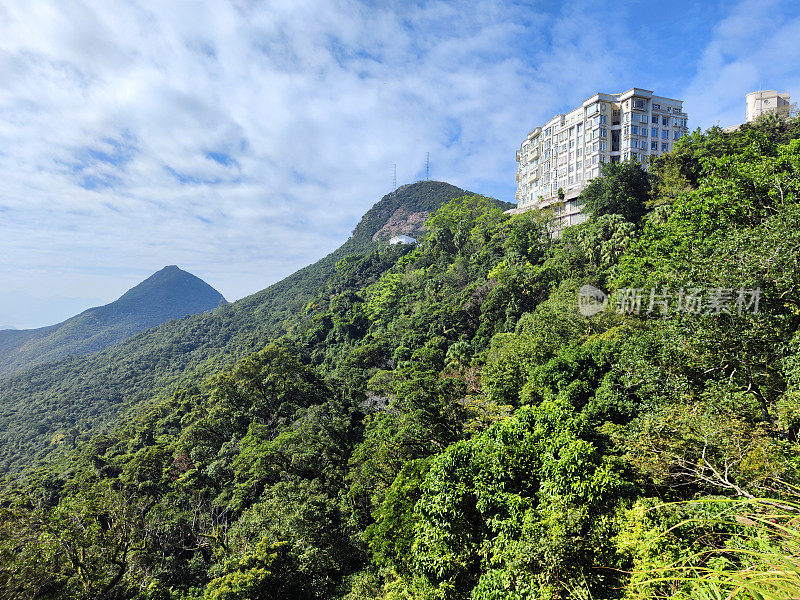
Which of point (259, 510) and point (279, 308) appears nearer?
point (259, 510)

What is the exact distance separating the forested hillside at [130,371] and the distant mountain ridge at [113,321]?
3210 cm

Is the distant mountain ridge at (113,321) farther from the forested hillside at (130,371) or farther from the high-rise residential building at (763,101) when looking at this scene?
the high-rise residential building at (763,101)

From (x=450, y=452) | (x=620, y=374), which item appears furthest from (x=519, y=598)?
(x=620, y=374)

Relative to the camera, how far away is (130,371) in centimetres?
6062

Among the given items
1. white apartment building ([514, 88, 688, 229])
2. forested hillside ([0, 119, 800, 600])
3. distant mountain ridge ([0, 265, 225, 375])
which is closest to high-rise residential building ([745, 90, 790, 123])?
white apartment building ([514, 88, 688, 229])

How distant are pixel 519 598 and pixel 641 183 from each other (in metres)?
32.0

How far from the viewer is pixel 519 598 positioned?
22.9 ft

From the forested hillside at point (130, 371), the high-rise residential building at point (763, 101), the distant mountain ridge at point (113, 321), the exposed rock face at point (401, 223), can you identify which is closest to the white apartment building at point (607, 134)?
the high-rise residential building at point (763, 101)

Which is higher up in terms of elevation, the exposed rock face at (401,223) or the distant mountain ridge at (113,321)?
the exposed rock face at (401,223)

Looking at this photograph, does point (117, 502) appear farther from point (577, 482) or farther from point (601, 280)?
point (601, 280)

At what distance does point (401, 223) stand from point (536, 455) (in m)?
97.5

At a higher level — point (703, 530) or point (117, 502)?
point (703, 530)

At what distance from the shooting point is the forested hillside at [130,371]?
46.3 metres

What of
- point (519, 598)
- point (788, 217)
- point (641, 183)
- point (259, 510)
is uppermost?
point (641, 183)
